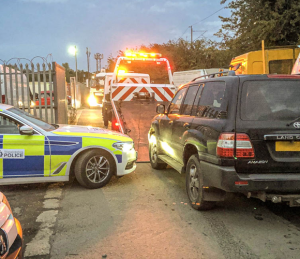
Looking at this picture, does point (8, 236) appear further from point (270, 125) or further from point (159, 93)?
point (159, 93)

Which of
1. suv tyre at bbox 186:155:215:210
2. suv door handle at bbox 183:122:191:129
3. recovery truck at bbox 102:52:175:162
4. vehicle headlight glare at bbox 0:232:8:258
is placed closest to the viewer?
vehicle headlight glare at bbox 0:232:8:258

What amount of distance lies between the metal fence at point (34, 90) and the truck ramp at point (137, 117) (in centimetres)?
225

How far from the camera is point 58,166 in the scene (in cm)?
561

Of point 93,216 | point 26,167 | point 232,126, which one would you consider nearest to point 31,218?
point 93,216

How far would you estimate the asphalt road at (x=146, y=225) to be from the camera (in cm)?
354

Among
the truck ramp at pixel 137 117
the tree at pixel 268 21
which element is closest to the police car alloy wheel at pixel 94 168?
the truck ramp at pixel 137 117

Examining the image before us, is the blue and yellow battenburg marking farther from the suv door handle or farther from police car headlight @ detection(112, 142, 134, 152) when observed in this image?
the suv door handle

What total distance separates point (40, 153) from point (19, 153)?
324 millimetres

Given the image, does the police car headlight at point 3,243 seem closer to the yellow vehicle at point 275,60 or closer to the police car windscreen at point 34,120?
the police car windscreen at point 34,120

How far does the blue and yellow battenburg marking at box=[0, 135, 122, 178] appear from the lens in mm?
5410

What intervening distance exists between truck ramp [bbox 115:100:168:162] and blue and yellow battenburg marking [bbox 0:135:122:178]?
331 cm

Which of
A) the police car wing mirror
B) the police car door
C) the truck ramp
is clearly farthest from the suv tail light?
the truck ramp

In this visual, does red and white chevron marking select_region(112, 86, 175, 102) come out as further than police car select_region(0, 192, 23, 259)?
Yes

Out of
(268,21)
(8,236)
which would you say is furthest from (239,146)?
(268,21)
